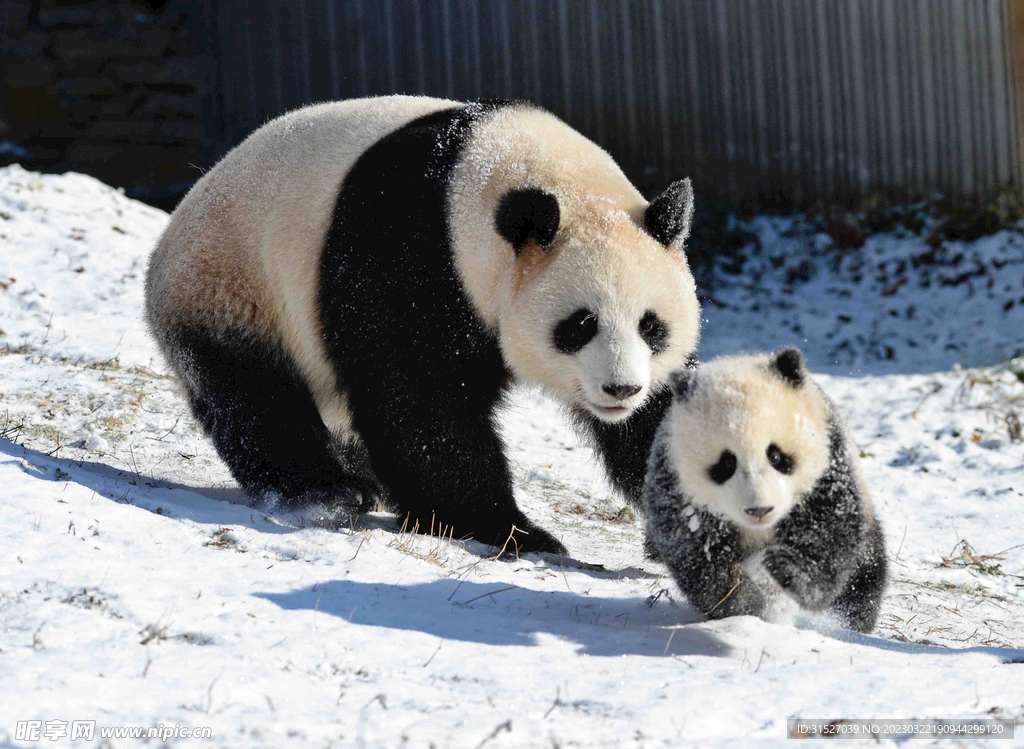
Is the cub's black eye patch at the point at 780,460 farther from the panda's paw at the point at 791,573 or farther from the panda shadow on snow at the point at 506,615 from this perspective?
the panda shadow on snow at the point at 506,615

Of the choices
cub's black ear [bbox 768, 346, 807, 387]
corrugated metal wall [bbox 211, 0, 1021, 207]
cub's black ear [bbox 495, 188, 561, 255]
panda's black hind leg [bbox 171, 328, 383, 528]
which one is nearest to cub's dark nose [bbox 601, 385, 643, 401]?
cub's black ear [bbox 768, 346, 807, 387]

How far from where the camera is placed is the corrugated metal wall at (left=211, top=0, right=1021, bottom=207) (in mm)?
10859

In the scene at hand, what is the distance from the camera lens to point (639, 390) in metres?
4.09

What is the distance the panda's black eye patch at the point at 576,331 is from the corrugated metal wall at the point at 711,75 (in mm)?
7788

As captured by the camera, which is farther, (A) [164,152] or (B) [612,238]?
(A) [164,152]

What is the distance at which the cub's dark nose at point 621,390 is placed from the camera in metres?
4.04

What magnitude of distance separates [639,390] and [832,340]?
621cm

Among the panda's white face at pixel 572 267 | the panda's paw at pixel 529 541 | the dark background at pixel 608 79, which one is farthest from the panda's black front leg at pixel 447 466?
the dark background at pixel 608 79

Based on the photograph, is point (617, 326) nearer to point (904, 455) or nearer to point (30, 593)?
point (30, 593)

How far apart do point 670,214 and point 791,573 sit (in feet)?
4.96

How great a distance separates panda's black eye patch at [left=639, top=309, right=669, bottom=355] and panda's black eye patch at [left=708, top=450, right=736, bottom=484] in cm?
94

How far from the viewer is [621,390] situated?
159 inches

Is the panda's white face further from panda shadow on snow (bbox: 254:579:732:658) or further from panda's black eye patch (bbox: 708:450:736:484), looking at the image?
panda shadow on snow (bbox: 254:579:732:658)

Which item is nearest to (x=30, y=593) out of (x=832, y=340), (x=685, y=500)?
(x=685, y=500)
